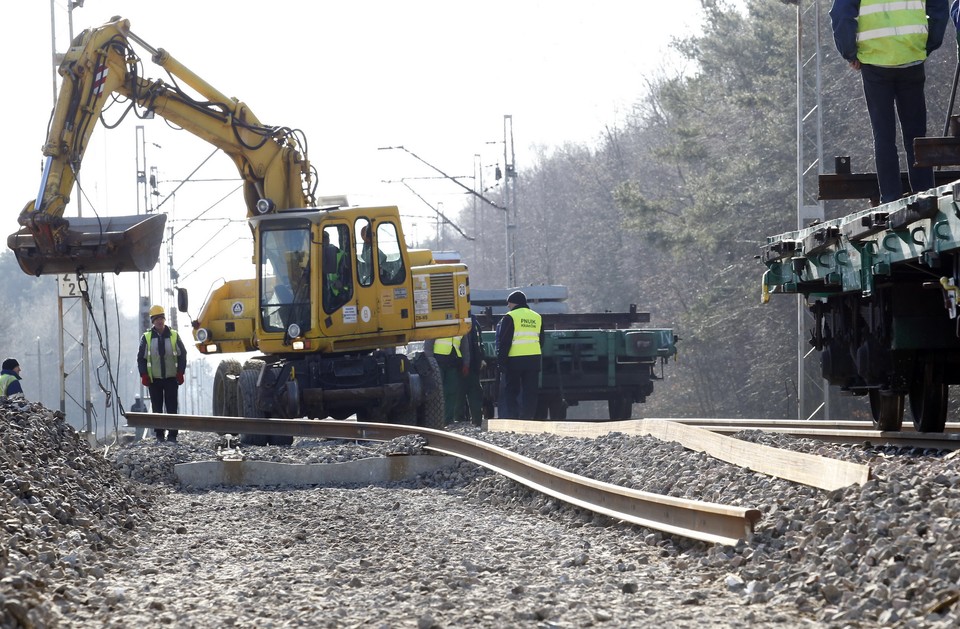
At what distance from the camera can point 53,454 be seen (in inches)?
411

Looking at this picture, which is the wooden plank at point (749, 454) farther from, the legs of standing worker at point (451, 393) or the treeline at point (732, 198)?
the treeline at point (732, 198)

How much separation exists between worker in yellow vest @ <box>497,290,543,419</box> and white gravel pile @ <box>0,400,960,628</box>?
6.60 metres

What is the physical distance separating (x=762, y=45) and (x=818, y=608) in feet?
126

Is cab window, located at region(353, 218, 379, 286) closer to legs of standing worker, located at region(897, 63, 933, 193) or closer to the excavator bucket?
the excavator bucket

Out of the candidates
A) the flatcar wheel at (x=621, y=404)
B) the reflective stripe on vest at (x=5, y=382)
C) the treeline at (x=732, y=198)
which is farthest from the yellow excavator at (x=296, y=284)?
the treeline at (x=732, y=198)

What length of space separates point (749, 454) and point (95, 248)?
822cm

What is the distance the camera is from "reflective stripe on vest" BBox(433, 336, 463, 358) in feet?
62.5

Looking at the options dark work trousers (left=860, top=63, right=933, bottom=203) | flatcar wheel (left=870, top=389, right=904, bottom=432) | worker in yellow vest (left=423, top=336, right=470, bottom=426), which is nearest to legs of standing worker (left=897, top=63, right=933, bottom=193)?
dark work trousers (left=860, top=63, right=933, bottom=203)

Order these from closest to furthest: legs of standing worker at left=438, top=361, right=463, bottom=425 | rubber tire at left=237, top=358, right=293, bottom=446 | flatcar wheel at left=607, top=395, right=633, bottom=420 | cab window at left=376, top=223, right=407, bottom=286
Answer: rubber tire at left=237, top=358, right=293, bottom=446 < cab window at left=376, top=223, right=407, bottom=286 < legs of standing worker at left=438, top=361, right=463, bottom=425 < flatcar wheel at left=607, top=395, right=633, bottom=420

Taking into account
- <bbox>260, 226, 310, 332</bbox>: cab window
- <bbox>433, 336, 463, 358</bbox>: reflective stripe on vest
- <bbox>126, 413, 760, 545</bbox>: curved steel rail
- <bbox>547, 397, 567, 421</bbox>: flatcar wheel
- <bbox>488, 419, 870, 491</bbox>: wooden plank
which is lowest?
<bbox>547, 397, 567, 421</bbox>: flatcar wheel

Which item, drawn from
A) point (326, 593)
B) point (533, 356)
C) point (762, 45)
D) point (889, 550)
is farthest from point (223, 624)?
point (762, 45)

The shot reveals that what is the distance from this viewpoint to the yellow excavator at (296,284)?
1652 cm

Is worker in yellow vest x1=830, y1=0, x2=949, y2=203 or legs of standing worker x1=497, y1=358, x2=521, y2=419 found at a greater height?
worker in yellow vest x1=830, y1=0, x2=949, y2=203

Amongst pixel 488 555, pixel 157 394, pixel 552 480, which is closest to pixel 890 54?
pixel 552 480
